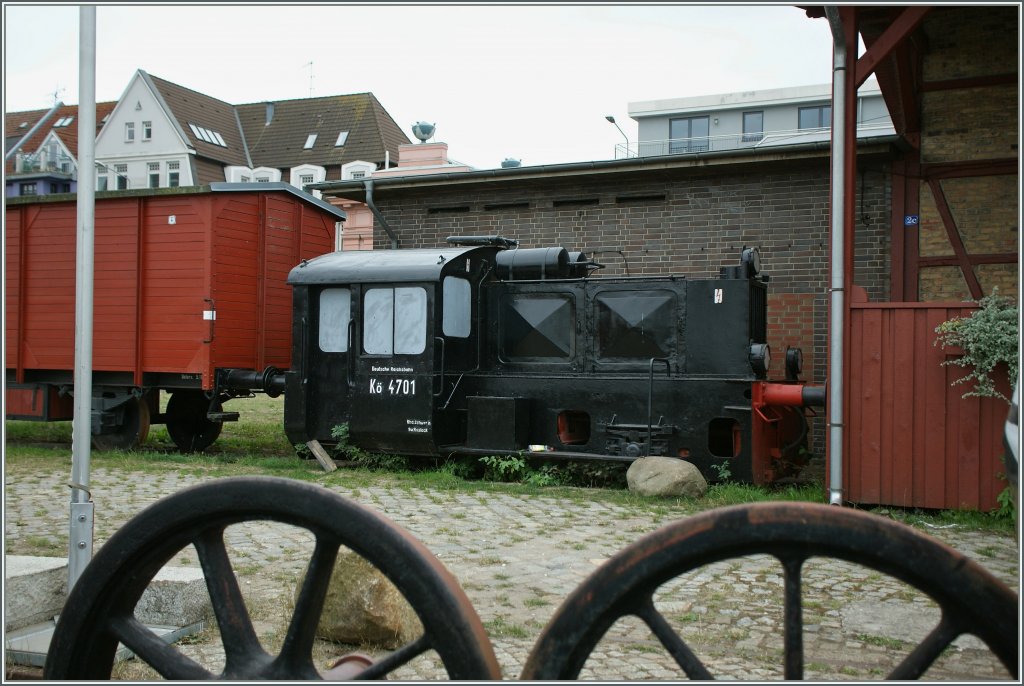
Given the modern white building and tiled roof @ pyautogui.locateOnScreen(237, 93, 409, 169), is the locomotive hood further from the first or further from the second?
tiled roof @ pyautogui.locateOnScreen(237, 93, 409, 169)

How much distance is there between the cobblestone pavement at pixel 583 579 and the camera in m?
4.13

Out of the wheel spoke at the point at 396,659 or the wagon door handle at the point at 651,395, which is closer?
the wheel spoke at the point at 396,659

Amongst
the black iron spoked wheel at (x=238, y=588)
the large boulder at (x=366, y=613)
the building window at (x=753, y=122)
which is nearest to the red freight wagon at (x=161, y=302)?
the large boulder at (x=366, y=613)

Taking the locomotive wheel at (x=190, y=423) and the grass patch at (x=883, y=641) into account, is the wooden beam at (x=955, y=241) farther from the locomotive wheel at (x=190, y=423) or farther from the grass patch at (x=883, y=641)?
the locomotive wheel at (x=190, y=423)

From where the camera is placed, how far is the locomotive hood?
1080 cm

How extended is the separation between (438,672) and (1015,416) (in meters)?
2.51

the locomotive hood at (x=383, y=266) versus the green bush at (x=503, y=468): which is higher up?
the locomotive hood at (x=383, y=266)

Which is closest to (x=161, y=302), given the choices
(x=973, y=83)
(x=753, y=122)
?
(x=973, y=83)

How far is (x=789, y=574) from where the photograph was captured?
5.03ft

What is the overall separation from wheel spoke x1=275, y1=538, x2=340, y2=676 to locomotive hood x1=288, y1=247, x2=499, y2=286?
29.2ft

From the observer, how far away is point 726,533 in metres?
1.51

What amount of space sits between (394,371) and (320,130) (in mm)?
41585

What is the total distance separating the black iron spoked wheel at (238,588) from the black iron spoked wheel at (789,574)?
20 centimetres

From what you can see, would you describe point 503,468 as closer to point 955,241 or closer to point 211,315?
point 211,315
